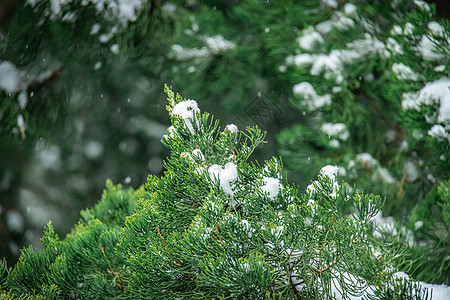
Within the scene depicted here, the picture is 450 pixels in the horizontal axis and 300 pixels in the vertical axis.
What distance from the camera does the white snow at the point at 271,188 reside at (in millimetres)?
440

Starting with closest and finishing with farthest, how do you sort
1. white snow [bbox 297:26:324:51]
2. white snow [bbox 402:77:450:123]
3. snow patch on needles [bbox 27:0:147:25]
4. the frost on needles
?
the frost on needles
white snow [bbox 402:77:450:123]
white snow [bbox 297:26:324:51]
snow patch on needles [bbox 27:0:147:25]

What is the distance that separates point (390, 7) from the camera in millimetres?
1646

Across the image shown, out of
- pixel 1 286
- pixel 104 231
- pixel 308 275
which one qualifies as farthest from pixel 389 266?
pixel 1 286

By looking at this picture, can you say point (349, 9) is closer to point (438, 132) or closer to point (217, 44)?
point (217, 44)

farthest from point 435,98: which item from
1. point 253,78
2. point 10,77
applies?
point 10,77

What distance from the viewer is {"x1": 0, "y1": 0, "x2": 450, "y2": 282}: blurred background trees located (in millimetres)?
1425

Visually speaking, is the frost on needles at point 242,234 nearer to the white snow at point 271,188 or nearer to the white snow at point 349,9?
the white snow at point 271,188

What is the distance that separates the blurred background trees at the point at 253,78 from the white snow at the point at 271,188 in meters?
0.77

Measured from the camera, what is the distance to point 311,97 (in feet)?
5.54

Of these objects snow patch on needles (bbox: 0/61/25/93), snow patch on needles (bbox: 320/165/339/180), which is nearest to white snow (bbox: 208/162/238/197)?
snow patch on needles (bbox: 320/165/339/180)

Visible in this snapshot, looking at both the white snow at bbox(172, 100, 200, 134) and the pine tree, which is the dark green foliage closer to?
the white snow at bbox(172, 100, 200, 134)

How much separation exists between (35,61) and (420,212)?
6.03 ft

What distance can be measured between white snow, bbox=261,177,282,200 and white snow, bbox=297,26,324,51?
137 centimetres

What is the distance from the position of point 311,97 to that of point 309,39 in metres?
0.25
